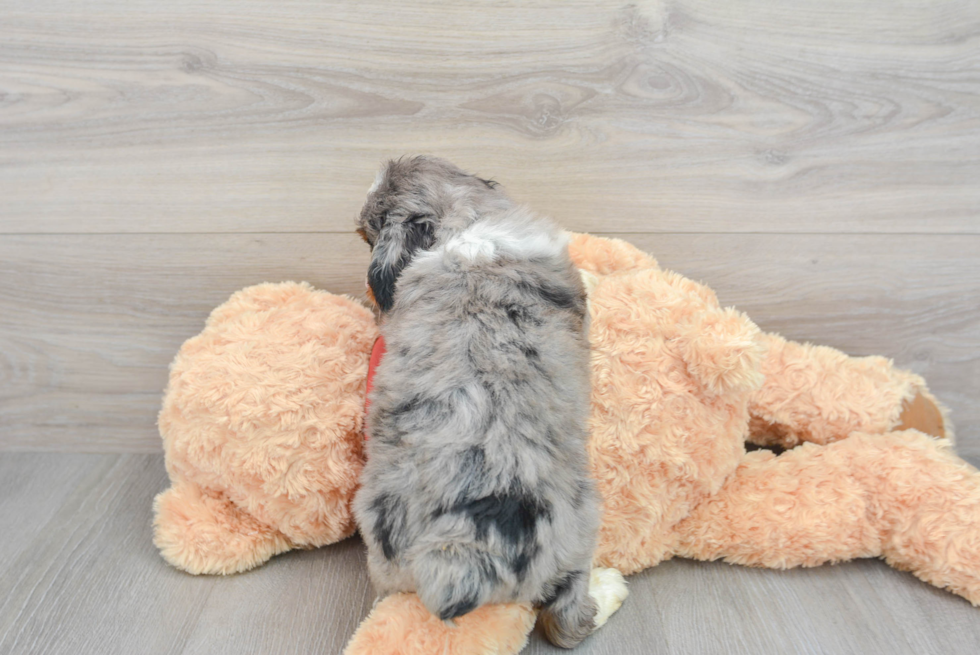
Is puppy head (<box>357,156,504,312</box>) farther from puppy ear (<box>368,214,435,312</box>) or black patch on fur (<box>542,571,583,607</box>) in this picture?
black patch on fur (<box>542,571,583,607</box>)

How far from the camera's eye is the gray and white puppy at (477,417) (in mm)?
973

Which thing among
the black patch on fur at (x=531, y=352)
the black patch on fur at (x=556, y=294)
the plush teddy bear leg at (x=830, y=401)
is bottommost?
the plush teddy bear leg at (x=830, y=401)

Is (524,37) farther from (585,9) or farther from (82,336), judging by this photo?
(82,336)

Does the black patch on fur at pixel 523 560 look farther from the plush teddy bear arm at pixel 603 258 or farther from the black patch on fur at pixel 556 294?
the plush teddy bear arm at pixel 603 258

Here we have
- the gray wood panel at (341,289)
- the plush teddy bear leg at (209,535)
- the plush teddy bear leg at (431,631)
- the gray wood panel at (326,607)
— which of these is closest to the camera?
the plush teddy bear leg at (431,631)

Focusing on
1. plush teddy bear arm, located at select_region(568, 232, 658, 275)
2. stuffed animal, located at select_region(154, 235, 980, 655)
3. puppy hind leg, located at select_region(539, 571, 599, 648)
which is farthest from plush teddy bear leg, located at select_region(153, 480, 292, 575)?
plush teddy bear arm, located at select_region(568, 232, 658, 275)

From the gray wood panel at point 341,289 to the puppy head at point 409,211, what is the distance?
0.37m

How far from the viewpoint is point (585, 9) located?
1411 millimetres

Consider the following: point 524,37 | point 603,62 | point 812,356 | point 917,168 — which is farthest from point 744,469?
point 524,37

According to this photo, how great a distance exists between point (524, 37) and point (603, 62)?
16 centimetres

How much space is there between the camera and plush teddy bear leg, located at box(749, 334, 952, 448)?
4.69ft

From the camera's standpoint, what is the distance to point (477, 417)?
995 mm

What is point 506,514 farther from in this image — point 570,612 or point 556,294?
point 556,294

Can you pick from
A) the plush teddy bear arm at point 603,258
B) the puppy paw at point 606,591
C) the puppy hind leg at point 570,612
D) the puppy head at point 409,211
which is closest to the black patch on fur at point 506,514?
the puppy hind leg at point 570,612
